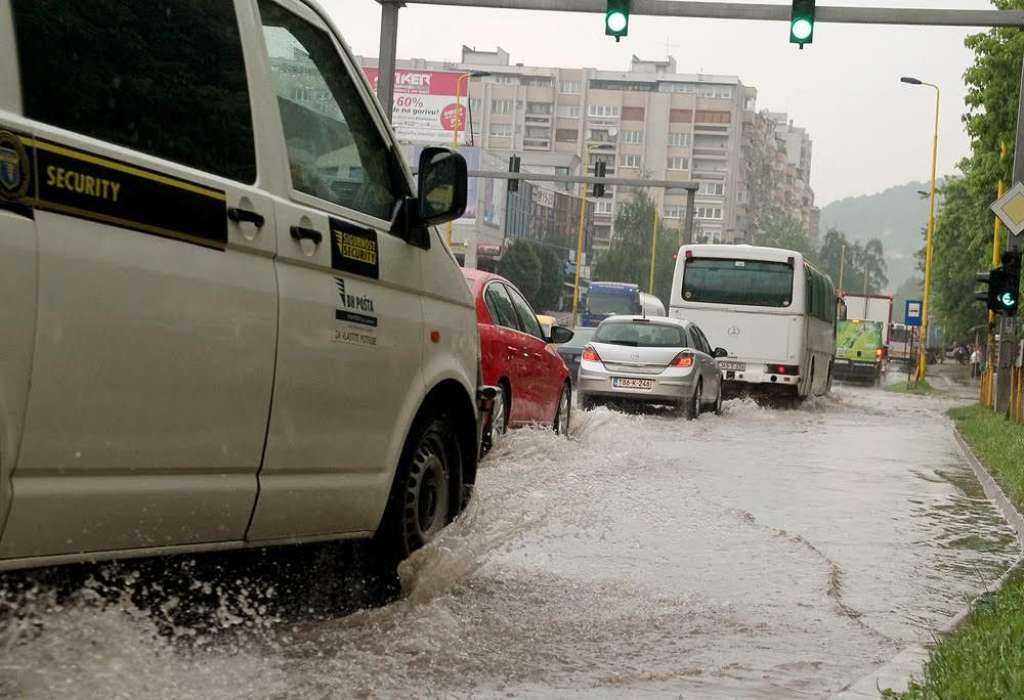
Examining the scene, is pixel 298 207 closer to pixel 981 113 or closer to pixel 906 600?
pixel 906 600

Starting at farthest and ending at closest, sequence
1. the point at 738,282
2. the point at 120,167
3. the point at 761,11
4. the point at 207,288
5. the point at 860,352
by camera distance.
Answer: the point at 860,352, the point at 738,282, the point at 761,11, the point at 207,288, the point at 120,167

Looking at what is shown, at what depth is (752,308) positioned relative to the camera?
97.3 ft

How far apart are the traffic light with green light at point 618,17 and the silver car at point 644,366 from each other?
5318 millimetres

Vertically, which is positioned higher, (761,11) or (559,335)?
(761,11)


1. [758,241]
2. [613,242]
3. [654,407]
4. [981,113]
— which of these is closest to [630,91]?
[758,241]

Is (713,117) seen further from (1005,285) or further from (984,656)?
(984,656)

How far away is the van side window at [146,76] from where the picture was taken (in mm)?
3844

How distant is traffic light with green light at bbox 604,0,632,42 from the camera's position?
19.1 meters

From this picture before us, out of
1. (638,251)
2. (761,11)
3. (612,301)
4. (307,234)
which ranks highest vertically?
(638,251)

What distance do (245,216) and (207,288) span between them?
33cm

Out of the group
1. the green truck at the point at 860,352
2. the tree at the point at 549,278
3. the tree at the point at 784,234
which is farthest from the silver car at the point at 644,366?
the tree at the point at 784,234

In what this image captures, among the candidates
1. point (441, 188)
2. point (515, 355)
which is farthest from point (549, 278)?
point (441, 188)

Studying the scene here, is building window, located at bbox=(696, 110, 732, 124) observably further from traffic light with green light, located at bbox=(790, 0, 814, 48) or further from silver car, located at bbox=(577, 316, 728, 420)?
traffic light with green light, located at bbox=(790, 0, 814, 48)

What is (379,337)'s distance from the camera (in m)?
5.56
